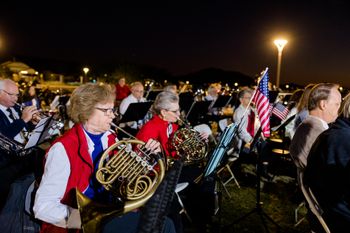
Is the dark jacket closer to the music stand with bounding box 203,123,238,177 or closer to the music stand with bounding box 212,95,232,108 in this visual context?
the music stand with bounding box 203,123,238,177

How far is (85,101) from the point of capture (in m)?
2.77

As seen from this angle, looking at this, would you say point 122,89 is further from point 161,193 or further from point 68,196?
point 161,193

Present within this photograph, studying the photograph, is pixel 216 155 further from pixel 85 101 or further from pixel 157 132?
pixel 85 101

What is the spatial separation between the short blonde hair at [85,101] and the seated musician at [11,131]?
1226 millimetres

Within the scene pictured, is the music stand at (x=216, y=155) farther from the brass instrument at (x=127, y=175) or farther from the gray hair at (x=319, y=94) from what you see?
the gray hair at (x=319, y=94)

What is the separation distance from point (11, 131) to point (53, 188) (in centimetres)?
307

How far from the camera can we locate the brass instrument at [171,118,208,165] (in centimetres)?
439

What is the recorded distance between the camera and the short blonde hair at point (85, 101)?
9.09ft

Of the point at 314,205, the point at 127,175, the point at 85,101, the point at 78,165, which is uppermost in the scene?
the point at 85,101

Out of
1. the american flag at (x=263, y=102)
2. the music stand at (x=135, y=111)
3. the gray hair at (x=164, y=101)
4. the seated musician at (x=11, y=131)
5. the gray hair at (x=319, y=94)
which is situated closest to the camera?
the seated musician at (x=11, y=131)

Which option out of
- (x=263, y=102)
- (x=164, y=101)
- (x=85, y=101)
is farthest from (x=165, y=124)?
(x=85, y=101)

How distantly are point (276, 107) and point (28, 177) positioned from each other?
6.12 metres

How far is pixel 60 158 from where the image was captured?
2352mm

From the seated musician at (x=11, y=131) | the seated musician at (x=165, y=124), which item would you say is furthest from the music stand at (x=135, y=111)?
the seated musician at (x=165, y=124)
